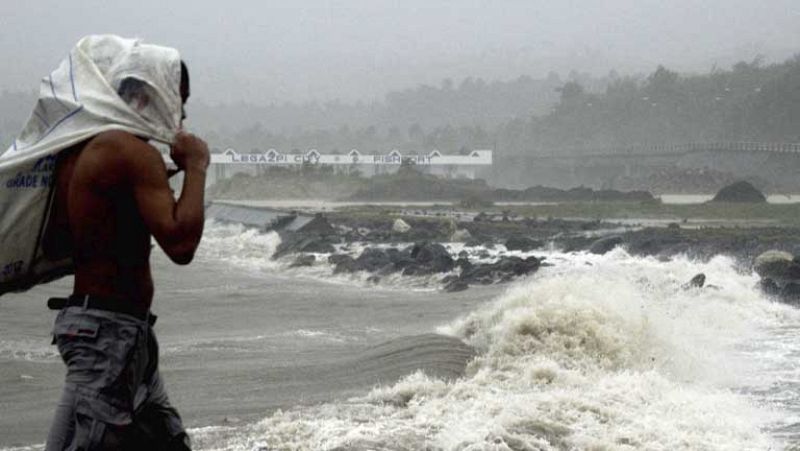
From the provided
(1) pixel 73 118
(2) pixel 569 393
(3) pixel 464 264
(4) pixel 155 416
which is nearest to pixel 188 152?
(1) pixel 73 118

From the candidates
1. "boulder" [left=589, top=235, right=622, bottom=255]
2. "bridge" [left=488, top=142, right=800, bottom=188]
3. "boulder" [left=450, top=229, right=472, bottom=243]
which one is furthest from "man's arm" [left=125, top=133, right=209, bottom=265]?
"bridge" [left=488, top=142, right=800, bottom=188]

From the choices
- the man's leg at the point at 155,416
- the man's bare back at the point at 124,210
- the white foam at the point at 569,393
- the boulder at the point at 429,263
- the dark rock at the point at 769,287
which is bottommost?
the boulder at the point at 429,263

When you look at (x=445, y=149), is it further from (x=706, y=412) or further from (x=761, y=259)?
(x=706, y=412)

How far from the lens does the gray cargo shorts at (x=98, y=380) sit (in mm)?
3320

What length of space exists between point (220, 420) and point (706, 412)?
12.1ft

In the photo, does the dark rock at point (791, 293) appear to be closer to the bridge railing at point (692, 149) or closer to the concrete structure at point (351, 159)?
the bridge railing at point (692, 149)

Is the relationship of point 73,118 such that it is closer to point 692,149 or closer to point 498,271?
point 498,271

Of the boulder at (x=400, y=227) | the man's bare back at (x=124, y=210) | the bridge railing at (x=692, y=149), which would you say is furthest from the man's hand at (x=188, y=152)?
the bridge railing at (x=692, y=149)

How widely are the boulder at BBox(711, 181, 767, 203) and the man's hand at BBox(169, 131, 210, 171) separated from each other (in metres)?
54.8

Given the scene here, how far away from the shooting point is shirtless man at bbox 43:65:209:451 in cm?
329

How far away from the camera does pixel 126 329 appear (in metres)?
3.37

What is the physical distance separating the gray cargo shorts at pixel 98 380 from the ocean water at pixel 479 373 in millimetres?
3790

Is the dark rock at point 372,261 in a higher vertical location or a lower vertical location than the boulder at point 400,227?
higher

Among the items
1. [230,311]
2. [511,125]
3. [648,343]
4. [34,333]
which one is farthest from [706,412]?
[511,125]
